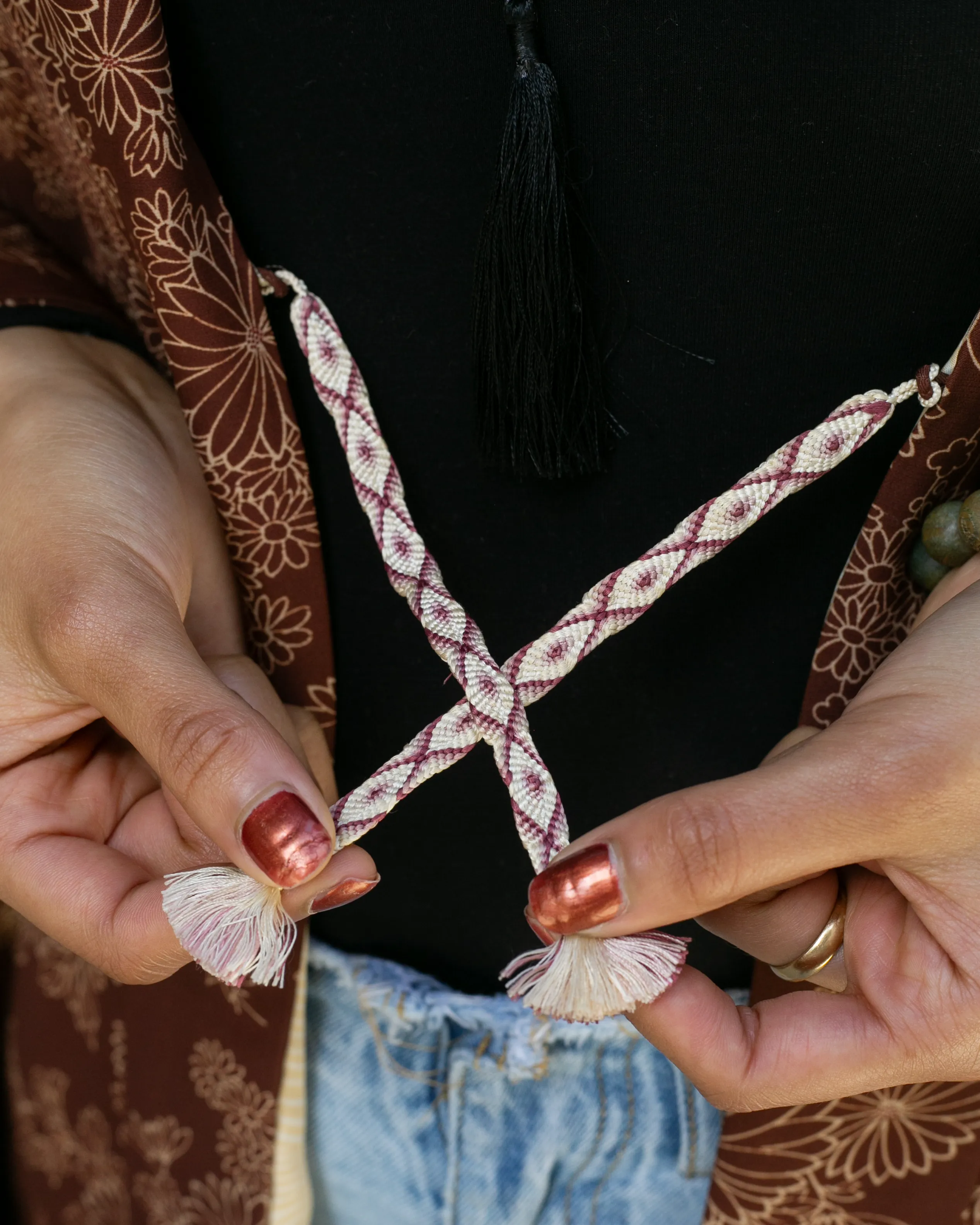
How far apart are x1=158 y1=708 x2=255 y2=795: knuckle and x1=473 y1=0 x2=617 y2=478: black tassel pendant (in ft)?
0.77

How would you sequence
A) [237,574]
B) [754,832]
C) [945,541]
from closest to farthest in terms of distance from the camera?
[754,832] < [945,541] < [237,574]

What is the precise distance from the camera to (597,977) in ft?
1.33

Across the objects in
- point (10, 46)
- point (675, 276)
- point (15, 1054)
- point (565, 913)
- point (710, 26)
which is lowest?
point (15, 1054)

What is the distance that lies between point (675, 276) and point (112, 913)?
0.43m

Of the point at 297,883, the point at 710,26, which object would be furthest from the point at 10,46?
the point at 297,883

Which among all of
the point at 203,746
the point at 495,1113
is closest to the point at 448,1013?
the point at 495,1113

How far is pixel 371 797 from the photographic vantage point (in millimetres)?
474

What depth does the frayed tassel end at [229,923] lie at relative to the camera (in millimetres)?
402

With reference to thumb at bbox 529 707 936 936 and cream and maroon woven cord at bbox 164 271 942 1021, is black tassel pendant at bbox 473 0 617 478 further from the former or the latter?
thumb at bbox 529 707 936 936

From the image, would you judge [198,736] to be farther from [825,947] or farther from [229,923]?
[825,947]

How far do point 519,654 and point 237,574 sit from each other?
185 mm

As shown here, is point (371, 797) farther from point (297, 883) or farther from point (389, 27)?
point (389, 27)

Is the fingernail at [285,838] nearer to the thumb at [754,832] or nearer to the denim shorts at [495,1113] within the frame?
the thumb at [754,832]

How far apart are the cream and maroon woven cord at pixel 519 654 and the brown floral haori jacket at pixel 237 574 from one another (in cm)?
3
